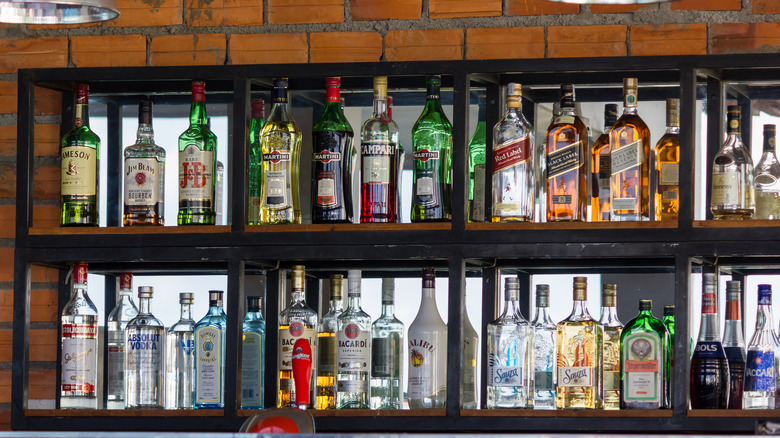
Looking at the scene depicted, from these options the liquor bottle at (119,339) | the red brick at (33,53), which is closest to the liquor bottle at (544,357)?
the liquor bottle at (119,339)

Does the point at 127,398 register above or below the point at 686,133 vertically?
below

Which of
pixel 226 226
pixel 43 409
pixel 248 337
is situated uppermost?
pixel 226 226

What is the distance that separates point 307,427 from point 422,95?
1.06 m

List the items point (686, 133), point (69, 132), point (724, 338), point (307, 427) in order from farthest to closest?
point (69, 132)
point (724, 338)
point (686, 133)
point (307, 427)

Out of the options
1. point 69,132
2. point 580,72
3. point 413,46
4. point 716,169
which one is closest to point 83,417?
point 69,132

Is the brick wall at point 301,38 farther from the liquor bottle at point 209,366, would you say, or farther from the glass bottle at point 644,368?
the glass bottle at point 644,368

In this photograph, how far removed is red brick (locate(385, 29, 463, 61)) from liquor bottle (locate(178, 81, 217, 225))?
0.41m

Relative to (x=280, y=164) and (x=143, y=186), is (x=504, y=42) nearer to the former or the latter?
(x=280, y=164)

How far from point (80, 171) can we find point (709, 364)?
1.28m

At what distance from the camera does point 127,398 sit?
2.19m

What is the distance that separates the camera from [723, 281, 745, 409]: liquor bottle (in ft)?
6.66

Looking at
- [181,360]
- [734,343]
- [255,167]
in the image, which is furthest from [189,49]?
[734,343]

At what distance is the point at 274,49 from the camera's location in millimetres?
2334

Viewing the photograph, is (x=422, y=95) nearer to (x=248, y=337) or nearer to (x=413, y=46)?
(x=413, y=46)
